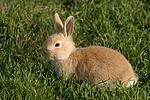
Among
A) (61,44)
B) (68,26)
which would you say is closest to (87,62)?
(61,44)

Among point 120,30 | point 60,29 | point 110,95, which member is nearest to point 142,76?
point 110,95

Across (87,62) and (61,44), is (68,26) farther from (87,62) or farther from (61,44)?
(87,62)

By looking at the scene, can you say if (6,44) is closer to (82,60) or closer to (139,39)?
(82,60)

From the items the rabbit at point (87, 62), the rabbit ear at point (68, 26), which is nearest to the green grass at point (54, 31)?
the rabbit at point (87, 62)

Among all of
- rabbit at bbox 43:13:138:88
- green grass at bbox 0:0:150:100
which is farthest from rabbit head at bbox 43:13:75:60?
green grass at bbox 0:0:150:100

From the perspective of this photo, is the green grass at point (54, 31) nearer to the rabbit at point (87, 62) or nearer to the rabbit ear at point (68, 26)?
the rabbit at point (87, 62)

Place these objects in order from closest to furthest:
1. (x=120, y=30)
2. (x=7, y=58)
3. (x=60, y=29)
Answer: (x=60, y=29) → (x=7, y=58) → (x=120, y=30)

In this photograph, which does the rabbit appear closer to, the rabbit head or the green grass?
the rabbit head
